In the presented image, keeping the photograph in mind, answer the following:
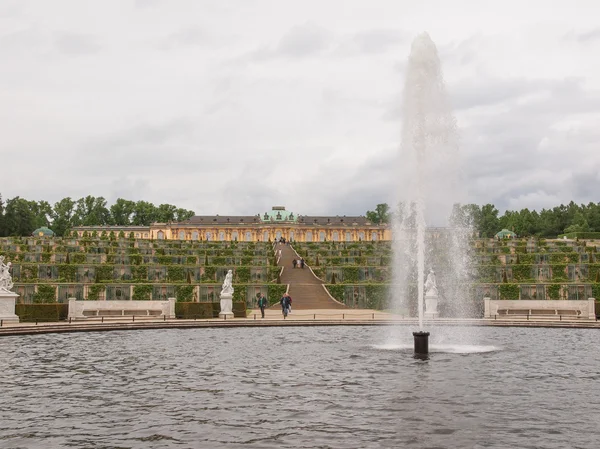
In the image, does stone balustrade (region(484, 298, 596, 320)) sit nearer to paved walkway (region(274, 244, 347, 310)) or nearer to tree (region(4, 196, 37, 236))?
paved walkway (region(274, 244, 347, 310))

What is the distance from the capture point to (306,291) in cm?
6103

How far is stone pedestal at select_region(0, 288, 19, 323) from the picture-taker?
3731cm

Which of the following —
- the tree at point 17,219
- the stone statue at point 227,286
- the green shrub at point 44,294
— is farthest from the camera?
the tree at point 17,219

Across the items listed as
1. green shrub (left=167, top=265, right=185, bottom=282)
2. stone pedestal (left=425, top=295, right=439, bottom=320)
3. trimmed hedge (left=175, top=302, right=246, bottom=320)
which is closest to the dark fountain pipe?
stone pedestal (left=425, top=295, right=439, bottom=320)

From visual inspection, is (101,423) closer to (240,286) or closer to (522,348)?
(522,348)

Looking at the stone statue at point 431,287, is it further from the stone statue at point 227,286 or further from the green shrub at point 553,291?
the stone statue at point 227,286

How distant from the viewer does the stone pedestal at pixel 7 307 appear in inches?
1469

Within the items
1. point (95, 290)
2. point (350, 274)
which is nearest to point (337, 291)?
point (350, 274)

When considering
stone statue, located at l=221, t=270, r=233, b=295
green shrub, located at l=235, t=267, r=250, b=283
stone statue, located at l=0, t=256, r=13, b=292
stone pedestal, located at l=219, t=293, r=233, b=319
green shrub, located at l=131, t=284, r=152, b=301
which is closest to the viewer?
stone statue, located at l=0, t=256, r=13, b=292

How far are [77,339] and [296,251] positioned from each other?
70.9 meters

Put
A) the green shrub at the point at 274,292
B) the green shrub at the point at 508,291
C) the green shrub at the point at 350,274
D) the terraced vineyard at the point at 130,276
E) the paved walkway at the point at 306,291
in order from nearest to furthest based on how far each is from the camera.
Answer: the terraced vineyard at the point at 130,276 → the green shrub at the point at 508,291 → the paved walkway at the point at 306,291 → the green shrub at the point at 274,292 → the green shrub at the point at 350,274

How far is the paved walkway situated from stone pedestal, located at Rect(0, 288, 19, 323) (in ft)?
75.1

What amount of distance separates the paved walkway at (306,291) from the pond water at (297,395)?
84.6 feet

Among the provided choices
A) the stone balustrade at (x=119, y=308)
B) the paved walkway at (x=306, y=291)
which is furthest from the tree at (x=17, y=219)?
the stone balustrade at (x=119, y=308)
